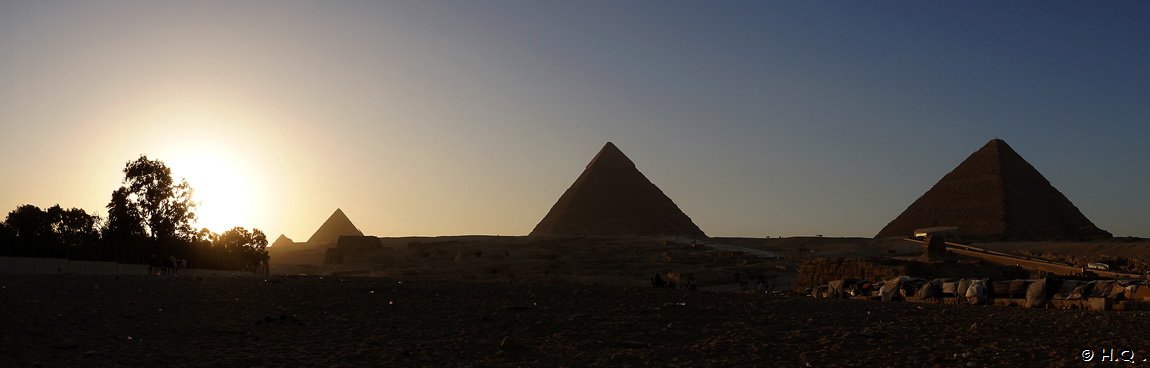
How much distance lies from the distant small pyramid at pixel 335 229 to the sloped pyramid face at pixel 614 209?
126ft

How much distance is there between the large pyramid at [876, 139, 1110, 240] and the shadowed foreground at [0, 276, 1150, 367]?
307 feet

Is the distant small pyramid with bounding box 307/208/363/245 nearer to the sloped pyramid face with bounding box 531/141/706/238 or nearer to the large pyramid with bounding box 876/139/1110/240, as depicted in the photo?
the sloped pyramid face with bounding box 531/141/706/238

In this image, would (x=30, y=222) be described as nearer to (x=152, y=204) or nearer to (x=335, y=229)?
(x=152, y=204)

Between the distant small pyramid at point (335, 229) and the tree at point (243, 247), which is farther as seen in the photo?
the distant small pyramid at point (335, 229)

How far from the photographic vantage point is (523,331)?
10.8m

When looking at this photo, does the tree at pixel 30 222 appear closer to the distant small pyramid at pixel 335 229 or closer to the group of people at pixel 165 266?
the group of people at pixel 165 266

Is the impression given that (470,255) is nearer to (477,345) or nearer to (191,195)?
(191,195)

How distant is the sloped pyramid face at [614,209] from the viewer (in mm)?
112250

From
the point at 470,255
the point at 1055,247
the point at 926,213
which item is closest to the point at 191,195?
the point at 470,255

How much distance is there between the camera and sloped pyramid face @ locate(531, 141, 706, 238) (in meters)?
112

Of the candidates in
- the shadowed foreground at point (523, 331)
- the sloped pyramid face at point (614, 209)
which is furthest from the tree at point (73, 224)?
the sloped pyramid face at point (614, 209)

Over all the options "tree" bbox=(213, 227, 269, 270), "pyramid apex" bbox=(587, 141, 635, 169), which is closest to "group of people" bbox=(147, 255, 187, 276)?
"tree" bbox=(213, 227, 269, 270)

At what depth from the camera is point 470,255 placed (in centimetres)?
6619

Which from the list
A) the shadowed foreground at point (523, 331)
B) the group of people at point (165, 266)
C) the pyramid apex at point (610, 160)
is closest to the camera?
the shadowed foreground at point (523, 331)
